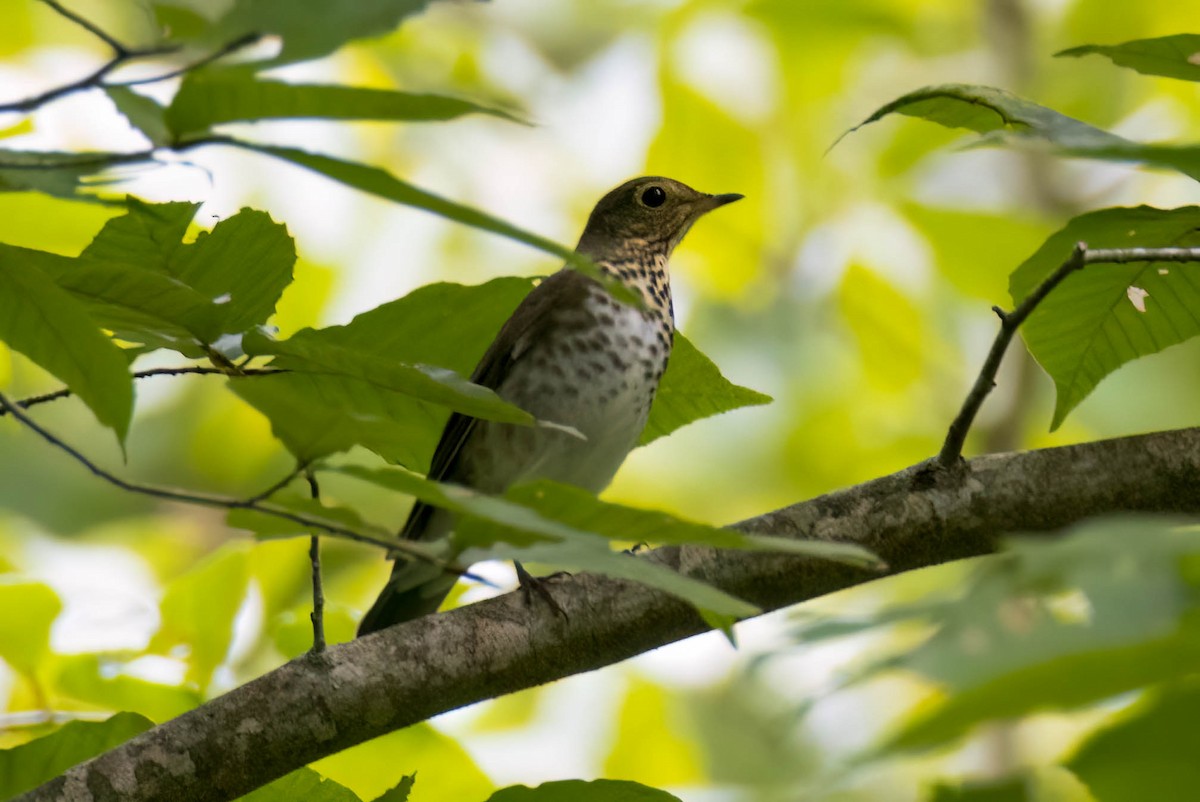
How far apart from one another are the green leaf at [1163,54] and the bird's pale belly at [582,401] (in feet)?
4.95

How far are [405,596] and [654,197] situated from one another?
129 cm

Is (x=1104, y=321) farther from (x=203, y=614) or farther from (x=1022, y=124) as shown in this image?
(x=203, y=614)

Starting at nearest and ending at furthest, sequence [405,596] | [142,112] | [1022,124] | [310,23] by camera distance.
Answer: [310,23] → [142,112] → [1022,124] → [405,596]

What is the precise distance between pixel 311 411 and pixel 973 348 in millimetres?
3953

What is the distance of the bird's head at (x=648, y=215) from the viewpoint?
3.62 m

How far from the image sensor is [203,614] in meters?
2.37

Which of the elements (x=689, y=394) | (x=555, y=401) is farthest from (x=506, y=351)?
(x=689, y=394)

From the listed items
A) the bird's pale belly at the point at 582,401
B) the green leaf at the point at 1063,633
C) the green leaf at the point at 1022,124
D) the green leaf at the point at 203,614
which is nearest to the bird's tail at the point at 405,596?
the bird's pale belly at the point at 582,401

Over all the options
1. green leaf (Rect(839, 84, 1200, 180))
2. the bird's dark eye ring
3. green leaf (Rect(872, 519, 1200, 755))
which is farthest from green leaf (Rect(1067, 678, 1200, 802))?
the bird's dark eye ring

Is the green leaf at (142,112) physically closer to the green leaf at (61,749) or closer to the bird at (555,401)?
the green leaf at (61,749)

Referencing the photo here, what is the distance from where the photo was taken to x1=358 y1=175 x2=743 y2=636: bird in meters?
2.96

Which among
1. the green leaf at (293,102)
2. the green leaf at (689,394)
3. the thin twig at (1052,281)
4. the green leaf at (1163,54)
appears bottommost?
the green leaf at (293,102)

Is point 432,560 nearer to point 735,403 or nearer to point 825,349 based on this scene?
point 735,403

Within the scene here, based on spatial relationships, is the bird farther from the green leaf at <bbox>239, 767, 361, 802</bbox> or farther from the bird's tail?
the green leaf at <bbox>239, 767, 361, 802</bbox>
